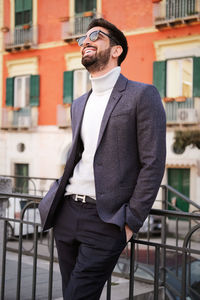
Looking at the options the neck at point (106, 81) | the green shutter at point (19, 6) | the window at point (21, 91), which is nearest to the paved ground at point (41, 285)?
the neck at point (106, 81)

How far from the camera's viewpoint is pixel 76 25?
17.7 metres

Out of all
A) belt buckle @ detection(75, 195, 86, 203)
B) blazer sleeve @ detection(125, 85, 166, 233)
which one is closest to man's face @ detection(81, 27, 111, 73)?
blazer sleeve @ detection(125, 85, 166, 233)

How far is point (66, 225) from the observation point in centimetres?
246

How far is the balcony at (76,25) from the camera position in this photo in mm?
17422

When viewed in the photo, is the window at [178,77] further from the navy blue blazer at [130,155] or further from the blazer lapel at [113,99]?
the navy blue blazer at [130,155]

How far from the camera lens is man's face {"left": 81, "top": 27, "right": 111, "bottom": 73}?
8.05ft

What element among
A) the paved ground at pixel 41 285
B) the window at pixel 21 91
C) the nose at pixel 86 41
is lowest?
the paved ground at pixel 41 285

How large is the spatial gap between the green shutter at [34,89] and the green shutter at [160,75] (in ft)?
18.2

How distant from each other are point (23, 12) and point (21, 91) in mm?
3532

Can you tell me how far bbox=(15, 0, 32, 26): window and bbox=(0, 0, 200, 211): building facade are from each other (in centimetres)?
4

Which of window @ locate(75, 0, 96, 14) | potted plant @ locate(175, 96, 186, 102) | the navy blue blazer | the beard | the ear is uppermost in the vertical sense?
window @ locate(75, 0, 96, 14)

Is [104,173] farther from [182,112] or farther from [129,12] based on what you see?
[129,12]

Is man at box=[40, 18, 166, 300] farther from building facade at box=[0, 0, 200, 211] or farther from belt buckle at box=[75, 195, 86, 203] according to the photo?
building facade at box=[0, 0, 200, 211]

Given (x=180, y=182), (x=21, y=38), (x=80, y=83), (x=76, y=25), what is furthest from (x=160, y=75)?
(x=21, y=38)
